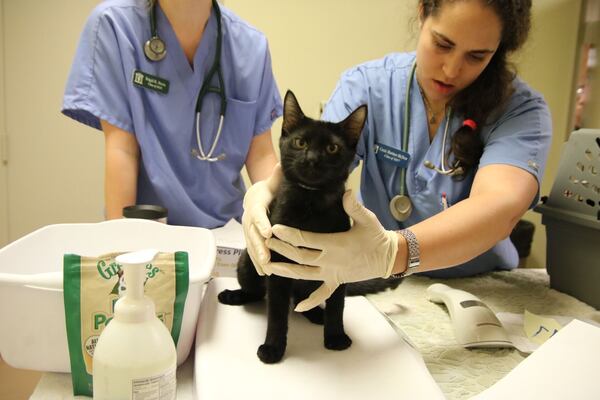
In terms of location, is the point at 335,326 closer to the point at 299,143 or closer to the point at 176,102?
the point at 299,143

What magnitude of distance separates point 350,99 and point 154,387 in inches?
31.2

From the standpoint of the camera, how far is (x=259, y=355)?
0.59 m

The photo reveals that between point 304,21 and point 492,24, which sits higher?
point 304,21

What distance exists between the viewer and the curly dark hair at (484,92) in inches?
37.5

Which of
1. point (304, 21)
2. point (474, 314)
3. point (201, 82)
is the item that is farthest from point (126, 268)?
point (304, 21)

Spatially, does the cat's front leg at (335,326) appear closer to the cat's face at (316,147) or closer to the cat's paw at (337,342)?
the cat's paw at (337,342)

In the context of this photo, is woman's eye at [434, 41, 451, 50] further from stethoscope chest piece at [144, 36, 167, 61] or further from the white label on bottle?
the white label on bottle

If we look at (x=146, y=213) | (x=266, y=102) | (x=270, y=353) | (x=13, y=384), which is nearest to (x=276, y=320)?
(x=270, y=353)

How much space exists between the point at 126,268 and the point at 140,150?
72cm

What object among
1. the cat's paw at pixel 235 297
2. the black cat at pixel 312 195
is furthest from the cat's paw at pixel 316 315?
the cat's paw at pixel 235 297

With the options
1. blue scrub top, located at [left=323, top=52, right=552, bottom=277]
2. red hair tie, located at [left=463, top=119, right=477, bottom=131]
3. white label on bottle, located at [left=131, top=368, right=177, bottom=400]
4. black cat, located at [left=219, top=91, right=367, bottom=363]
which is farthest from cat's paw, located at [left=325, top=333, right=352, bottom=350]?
red hair tie, located at [left=463, top=119, right=477, bottom=131]

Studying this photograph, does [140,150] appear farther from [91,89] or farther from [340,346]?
[340,346]

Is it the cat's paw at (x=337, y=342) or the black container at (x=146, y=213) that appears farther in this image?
the black container at (x=146, y=213)

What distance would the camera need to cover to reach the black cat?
24.8 inches
